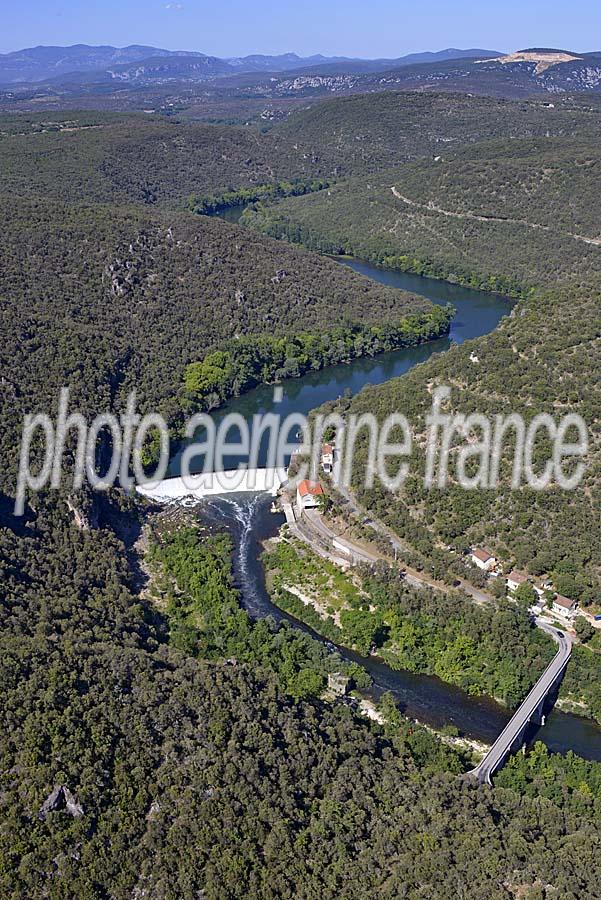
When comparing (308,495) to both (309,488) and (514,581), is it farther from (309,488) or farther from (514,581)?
(514,581)

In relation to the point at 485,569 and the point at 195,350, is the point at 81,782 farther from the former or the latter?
the point at 195,350

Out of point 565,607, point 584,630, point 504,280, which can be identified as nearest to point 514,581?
point 565,607

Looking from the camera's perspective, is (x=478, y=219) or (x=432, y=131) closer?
(x=478, y=219)

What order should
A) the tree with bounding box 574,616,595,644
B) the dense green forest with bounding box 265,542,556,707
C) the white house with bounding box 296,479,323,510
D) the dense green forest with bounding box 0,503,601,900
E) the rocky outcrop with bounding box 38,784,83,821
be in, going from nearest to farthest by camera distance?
the dense green forest with bounding box 0,503,601,900, the rocky outcrop with bounding box 38,784,83,821, the dense green forest with bounding box 265,542,556,707, the tree with bounding box 574,616,595,644, the white house with bounding box 296,479,323,510

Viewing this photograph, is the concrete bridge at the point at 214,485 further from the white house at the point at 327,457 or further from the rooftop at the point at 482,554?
the rooftop at the point at 482,554

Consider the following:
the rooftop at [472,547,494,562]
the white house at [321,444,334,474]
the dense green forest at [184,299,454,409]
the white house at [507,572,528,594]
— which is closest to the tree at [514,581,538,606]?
the white house at [507,572,528,594]

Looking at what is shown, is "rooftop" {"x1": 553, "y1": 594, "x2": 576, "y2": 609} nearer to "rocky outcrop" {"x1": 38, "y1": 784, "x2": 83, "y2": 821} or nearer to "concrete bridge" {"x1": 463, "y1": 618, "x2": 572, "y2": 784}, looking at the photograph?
"concrete bridge" {"x1": 463, "y1": 618, "x2": 572, "y2": 784}
